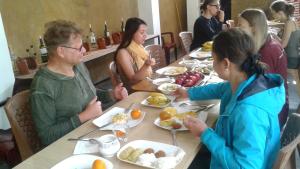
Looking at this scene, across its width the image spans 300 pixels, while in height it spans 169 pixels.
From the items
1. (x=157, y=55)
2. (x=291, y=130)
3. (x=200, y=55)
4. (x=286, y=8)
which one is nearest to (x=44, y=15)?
(x=157, y=55)

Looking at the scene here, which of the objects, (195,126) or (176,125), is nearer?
(195,126)

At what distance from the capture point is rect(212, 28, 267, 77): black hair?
1.23m

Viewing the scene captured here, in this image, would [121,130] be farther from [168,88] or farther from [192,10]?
[192,10]

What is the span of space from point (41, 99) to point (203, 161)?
98 centimetres

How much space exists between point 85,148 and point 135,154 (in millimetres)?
253

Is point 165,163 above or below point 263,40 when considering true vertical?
below

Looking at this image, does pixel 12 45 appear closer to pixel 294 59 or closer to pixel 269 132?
pixel 269 132

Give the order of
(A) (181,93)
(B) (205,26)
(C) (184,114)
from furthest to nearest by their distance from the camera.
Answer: (B) (205,26) → (A) (181,93) → (C) (184,114)

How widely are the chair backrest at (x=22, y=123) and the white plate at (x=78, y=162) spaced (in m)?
0.54

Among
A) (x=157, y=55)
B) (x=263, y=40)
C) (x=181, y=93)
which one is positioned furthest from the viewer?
(x=157, y=55)

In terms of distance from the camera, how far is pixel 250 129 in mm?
1102

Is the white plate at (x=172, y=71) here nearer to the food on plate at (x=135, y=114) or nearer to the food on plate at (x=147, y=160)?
the food on plate at (x=135, y=114)

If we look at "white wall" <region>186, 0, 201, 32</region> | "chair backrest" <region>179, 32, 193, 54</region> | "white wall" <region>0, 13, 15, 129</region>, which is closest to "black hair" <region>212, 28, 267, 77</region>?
"white wall" <region>0, 13, 15, 129</region>

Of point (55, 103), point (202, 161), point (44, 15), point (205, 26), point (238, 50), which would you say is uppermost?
point (44, 15)
